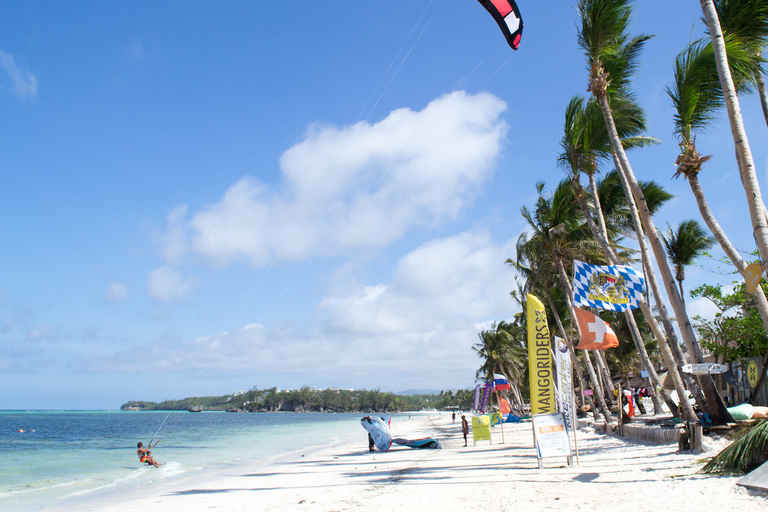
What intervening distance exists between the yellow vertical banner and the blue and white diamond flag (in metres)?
1.23

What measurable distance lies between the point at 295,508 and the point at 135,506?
4723mm

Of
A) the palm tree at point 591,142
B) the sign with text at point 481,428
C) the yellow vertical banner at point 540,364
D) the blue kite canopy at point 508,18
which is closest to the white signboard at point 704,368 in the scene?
the yellow vertical banner at point 540,364

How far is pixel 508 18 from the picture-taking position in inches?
263

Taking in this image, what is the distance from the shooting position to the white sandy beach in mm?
6629

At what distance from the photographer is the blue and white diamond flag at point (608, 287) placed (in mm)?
10977

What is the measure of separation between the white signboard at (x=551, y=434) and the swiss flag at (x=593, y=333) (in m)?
1.85

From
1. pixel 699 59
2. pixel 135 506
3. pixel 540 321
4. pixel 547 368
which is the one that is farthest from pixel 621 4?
pixel 135 506

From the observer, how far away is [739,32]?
10609mm

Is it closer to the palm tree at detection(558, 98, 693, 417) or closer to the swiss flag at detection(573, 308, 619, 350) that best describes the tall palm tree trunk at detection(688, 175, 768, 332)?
the swiss flag at detection(573, 308, 619, 350)

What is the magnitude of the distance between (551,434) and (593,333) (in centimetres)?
248

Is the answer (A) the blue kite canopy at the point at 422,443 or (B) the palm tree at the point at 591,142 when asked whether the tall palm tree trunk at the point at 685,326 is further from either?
(A) the blue kite canopy at the point at 422,443

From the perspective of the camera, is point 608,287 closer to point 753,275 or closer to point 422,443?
point 753,275

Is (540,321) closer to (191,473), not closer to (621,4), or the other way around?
(621,4)

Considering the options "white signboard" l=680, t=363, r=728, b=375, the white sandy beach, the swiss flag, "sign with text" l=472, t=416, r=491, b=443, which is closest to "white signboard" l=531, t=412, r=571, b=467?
the white sandy beach
